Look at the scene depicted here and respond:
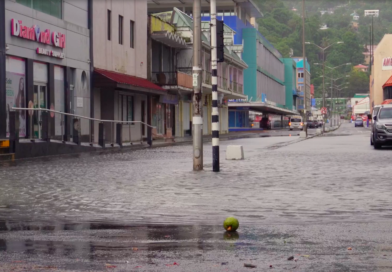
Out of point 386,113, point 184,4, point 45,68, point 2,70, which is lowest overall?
point 386,113

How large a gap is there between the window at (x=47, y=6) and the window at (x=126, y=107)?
Answer: 8.95 meters

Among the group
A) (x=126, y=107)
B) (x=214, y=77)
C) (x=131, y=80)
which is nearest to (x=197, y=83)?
(x=214, y=77)

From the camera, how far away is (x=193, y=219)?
9922 millimetres

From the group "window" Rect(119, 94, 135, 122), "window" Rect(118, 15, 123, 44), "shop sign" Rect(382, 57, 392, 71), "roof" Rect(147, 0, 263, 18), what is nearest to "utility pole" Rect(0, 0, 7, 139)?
"window" Rect(119, 94, 135, 122)

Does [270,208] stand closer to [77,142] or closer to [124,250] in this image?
[124,250]

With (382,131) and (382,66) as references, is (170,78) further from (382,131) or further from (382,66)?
(382,66)

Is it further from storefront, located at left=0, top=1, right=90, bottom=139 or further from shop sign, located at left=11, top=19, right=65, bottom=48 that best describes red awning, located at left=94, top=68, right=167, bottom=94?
shop sign, located at left=11, top=19, right=65, bottom=48

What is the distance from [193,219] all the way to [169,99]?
4249 centimetres

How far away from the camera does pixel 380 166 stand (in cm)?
2009

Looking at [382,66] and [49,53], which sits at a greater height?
[382,66]

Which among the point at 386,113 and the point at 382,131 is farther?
the point at 386,113

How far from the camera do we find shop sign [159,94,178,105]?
50369 millimetres

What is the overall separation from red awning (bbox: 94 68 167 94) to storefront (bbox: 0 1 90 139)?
124cm

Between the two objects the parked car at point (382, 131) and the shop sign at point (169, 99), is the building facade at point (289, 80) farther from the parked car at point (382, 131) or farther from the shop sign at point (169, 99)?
the parked car at point (382, 131)
